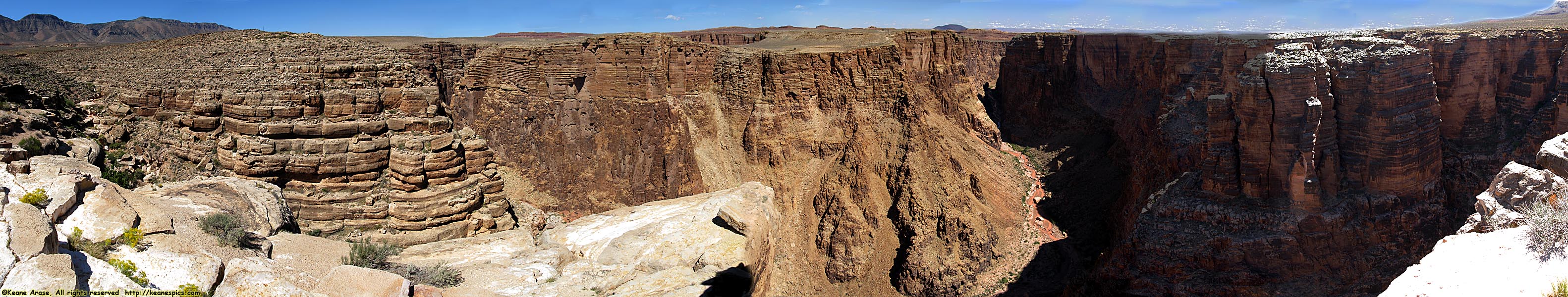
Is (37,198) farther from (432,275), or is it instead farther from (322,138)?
(322,138)

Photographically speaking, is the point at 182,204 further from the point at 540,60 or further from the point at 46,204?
the point at 540,60

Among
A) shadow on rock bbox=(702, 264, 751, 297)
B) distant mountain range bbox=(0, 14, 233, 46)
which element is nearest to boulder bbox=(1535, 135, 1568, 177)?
shadow on rock bbox=(702, 264, 751, 297)

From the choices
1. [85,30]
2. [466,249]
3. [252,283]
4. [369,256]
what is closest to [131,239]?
[252,283]

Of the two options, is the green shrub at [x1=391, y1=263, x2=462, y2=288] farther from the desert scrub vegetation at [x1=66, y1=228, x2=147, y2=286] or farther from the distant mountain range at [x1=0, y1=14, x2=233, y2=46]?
the distant mountain range at [x1=0, y1=14, x2=233, y2=46]

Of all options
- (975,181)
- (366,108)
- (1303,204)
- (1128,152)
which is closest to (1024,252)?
(975,181)

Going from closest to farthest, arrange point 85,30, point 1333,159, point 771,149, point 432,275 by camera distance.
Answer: point 432,275 → point 1333,159 → point 771,149 → point 85,30
